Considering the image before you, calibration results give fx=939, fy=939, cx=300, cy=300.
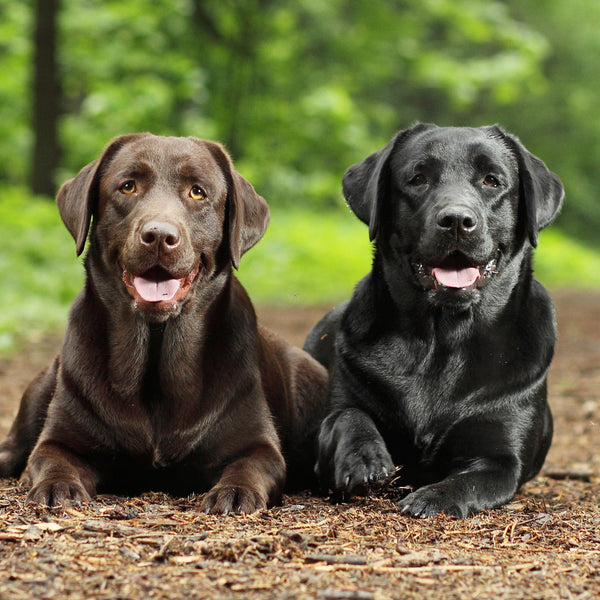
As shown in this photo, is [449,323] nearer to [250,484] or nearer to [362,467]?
[362,467]

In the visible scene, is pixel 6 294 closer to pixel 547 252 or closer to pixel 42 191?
pixel 42 191

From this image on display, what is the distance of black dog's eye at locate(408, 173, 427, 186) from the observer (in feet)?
14.3

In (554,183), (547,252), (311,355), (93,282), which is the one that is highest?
(554,183)

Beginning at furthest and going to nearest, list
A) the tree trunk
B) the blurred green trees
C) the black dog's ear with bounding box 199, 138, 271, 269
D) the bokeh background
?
the blurred green trees, the bokeh background, the tree trunk, the black dog's ear with bounding box 199, 138, 271, 269

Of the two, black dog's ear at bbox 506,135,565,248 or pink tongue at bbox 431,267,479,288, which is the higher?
black dog's ear at bbox 506,135,565,248

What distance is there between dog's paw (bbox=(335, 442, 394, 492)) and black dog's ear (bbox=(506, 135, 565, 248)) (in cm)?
124

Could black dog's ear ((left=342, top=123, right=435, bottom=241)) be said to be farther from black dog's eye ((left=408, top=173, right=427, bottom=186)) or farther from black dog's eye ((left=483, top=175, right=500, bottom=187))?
black dog's eye ((left=483, top=175, right=500, bottom=187))

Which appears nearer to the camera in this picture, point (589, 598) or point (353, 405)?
point (589, 598)

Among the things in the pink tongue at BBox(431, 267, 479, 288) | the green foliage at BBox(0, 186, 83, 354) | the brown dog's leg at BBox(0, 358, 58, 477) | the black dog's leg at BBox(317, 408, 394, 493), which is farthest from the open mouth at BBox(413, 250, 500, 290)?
the green foliage at BBox(0, 186, 83, 354)

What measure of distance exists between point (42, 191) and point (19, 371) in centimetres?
809

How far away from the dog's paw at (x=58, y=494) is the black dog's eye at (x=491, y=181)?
2.23 meters

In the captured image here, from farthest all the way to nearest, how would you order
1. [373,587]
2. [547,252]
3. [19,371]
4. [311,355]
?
[547,252], [19,371], [311,355], [373,587]

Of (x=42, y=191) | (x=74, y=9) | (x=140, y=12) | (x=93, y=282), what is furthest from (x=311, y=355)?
(x=74, y=9)

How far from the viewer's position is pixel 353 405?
4.45 meters
